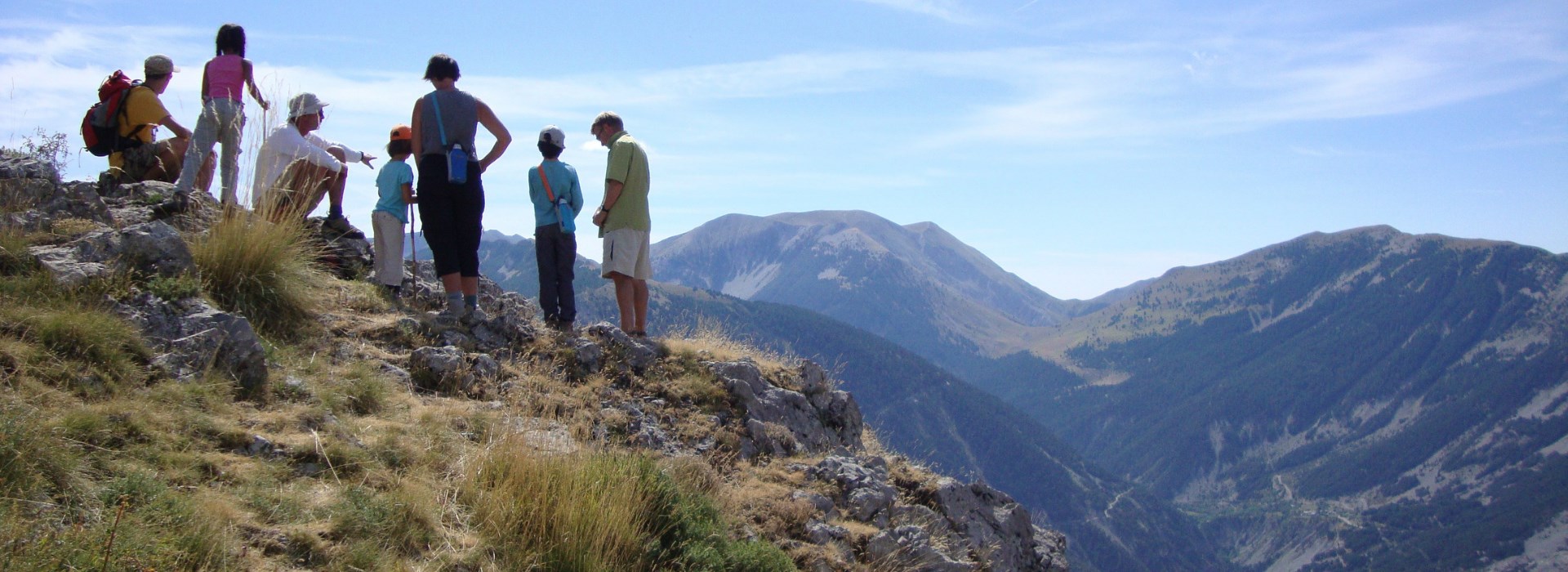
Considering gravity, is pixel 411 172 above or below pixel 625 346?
above

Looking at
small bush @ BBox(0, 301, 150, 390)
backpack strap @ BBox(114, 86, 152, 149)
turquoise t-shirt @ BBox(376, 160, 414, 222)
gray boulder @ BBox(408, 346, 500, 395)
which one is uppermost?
backpack strap @ BBox(114, 86, 152, 149)

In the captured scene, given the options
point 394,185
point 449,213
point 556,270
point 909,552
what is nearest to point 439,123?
point 449,213

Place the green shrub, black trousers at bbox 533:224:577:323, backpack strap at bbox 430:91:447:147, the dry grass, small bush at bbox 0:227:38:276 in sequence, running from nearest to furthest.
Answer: the green shrub, small bush at bbox 0:227:38:276, backpack strap at bbox 430:91:447:147, black trousers at bbox 533:224:577:323, the dry grass

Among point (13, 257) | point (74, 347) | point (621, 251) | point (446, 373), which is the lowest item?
point (446, 373)

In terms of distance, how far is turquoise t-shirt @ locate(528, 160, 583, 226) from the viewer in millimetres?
9094

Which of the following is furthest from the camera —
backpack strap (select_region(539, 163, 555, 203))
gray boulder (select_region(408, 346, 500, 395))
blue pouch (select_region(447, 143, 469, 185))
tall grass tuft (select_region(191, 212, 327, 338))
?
backpack strap (select_region(539, 163, 555, 203))

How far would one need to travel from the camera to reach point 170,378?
17.7 feet

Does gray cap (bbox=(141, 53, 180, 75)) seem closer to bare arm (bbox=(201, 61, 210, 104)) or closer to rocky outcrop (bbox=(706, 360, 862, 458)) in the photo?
bare arm (bbox=(201, 61, 210, 104))

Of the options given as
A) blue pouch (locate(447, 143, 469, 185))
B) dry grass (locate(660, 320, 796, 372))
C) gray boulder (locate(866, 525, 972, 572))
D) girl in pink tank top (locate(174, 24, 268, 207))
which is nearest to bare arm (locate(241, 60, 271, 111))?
girl in pink tank top (locate(174, 24, 268, 207))

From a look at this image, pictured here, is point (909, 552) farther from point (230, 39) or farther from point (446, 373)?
point (230, 39)

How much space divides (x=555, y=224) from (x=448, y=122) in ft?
5.20

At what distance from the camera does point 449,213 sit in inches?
324

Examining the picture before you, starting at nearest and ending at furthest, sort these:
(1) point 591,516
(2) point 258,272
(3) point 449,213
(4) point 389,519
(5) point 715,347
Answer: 1. (4) point 389,519
2. (1) point 591,516
3. (2) point 258,272
4. (3) point 449,213
5. (5) point 715,347

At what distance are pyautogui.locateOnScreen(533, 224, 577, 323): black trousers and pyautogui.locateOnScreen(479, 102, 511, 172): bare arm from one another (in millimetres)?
892
